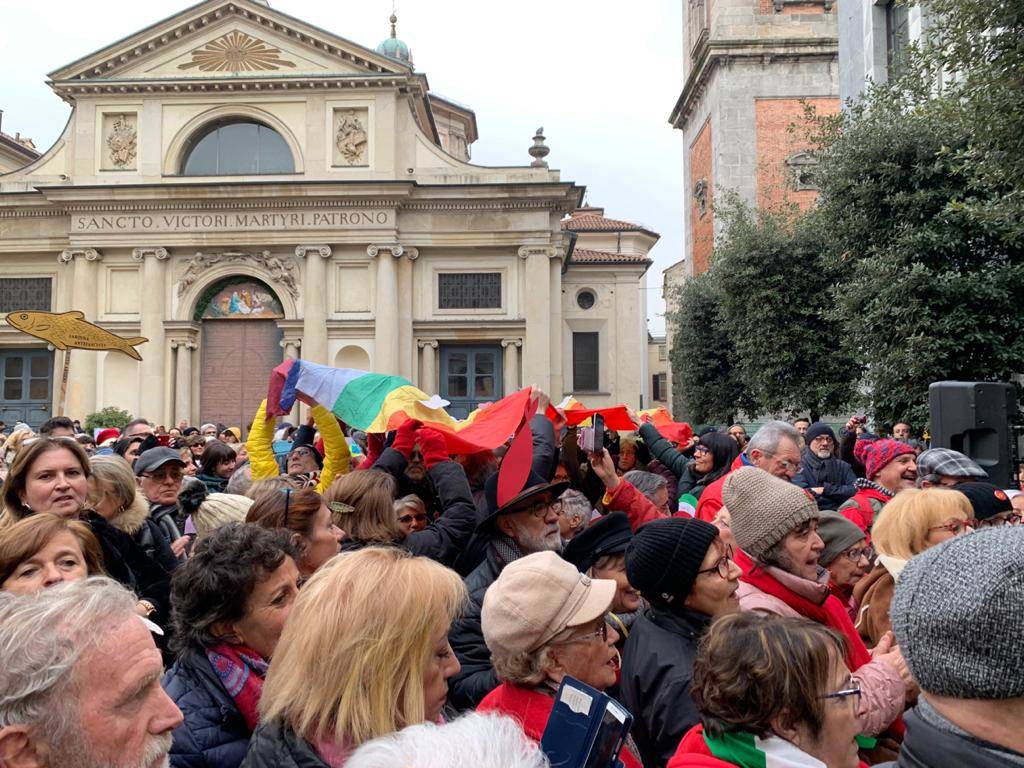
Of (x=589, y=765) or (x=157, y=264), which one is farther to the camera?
(x=157, y=264)

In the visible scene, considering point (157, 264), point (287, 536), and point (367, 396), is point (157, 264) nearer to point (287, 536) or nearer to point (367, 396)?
point (367, 396)

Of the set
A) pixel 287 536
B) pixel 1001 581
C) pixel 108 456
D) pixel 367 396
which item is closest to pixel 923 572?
pixel 1001 581

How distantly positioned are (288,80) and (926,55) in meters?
26.2

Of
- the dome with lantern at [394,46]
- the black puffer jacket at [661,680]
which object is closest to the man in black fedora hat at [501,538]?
the black puffer jacket at [661,680]

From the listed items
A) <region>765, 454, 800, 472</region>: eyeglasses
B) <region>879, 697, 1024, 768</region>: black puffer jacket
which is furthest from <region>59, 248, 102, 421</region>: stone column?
<region>879, 697, 1024, 768</region>: black puffer jacket

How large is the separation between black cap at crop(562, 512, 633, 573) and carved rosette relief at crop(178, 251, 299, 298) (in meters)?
30.2

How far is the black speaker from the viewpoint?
23.9ft

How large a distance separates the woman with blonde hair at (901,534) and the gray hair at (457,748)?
278 cm

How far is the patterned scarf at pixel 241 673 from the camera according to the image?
3.17 metres

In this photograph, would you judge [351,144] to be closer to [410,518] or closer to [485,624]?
[410,518]

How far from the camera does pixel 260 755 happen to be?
250 centimetres

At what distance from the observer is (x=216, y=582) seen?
11.1 ft

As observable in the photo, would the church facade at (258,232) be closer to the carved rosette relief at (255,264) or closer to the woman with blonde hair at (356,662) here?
the carved rosette relief at (255,264)

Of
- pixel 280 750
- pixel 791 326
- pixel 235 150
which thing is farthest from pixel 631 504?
pixel 235 150
